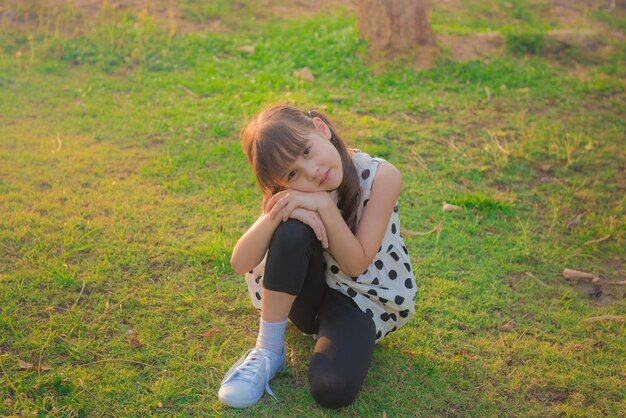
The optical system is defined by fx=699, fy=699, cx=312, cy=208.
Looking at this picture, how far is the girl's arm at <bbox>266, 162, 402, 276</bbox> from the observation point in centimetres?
263

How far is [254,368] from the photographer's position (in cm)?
270

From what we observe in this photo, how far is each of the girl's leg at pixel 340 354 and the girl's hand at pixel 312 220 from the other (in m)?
0.34

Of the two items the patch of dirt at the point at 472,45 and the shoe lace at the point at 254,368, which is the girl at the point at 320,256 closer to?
the shoe lace at the point at 254,368

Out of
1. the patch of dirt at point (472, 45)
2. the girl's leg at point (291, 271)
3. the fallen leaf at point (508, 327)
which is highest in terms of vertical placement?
the girl's leg at point (291, 271)

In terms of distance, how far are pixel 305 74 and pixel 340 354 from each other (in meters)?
3.55

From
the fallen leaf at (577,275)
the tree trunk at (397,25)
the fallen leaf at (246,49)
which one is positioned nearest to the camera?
the fallen leaf at (577,275)

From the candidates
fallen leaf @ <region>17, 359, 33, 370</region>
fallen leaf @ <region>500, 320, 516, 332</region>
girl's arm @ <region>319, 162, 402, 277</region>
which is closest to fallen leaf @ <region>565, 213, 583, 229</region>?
fallen leaf @ <region>500, 320, 516, 332</region>

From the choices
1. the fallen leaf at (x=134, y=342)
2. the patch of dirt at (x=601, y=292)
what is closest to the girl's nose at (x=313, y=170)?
the fallen leaf at (x=134, y=342)

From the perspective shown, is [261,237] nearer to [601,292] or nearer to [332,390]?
[332,390]

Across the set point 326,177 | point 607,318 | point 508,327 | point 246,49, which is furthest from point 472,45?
point 326,177

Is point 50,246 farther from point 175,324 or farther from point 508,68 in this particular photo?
point 508,68

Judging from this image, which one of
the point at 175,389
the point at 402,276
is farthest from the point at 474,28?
the point at 175,389

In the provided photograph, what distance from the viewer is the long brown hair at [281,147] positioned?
2.60m

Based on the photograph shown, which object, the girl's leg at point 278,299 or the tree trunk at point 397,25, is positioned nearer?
the girl's leg at point 278,299
